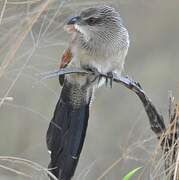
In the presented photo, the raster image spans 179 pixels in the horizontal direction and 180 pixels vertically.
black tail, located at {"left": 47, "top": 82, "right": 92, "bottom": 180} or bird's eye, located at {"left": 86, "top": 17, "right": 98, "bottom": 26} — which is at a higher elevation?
bird's eye, located at {"left": 86, "top": 17, "right": 98, "bottom": 26}

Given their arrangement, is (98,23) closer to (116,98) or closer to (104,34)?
(104,34)

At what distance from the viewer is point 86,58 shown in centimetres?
230

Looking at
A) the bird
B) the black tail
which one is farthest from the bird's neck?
the black tail

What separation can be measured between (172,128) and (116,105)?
320cm

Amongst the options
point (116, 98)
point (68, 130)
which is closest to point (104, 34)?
point (68, 130)

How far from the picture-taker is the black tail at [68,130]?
201cm

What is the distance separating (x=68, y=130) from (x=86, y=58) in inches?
10.7

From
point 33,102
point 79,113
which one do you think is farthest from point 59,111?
point 33,102

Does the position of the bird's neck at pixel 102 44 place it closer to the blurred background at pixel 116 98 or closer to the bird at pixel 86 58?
the bird at pixel 86 58

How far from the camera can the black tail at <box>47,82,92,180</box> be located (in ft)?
6.59

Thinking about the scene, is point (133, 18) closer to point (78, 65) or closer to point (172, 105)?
point (78, 65)

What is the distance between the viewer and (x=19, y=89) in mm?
4555

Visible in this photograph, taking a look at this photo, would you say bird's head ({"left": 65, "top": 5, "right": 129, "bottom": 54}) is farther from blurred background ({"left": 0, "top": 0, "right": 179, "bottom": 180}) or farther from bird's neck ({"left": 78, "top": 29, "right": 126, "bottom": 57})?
blurred background ({"left": 0, "top": 0, "right": 179, "bottom": 180})

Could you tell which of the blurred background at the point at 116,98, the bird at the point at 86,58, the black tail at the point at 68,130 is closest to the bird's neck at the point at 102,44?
the bird at the point at 86,58
